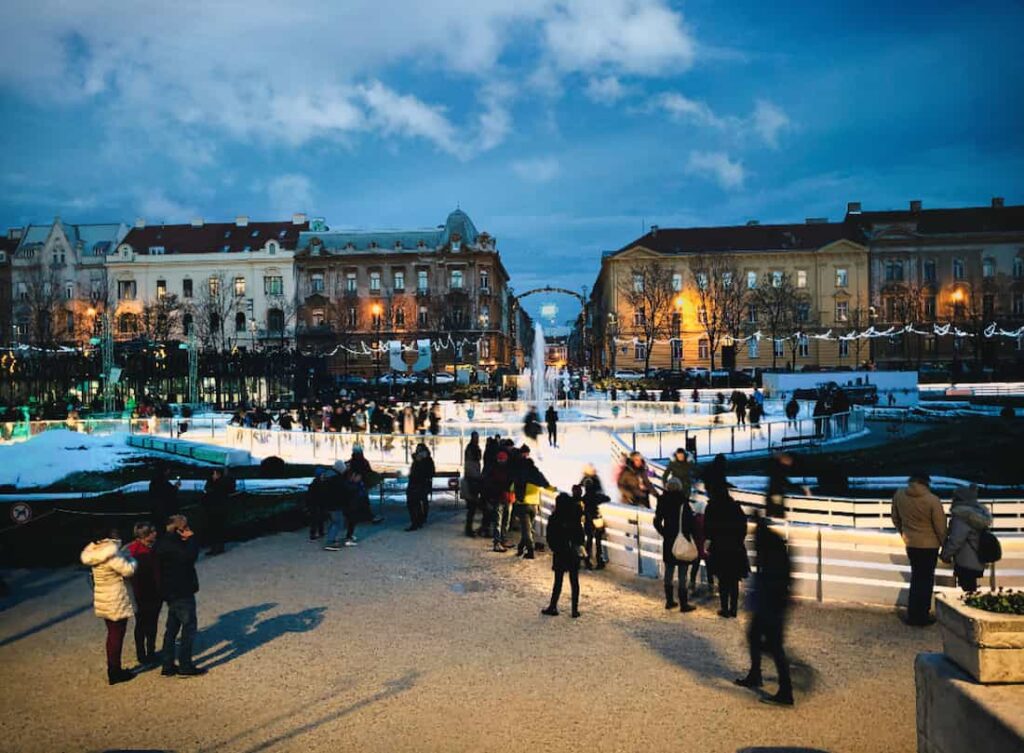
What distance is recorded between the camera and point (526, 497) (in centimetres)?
1232

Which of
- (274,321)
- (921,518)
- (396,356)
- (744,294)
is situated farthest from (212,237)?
(921,518)

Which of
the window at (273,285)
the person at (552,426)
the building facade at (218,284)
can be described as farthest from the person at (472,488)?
the window at (273,285)

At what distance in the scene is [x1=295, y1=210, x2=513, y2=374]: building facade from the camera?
3287 inches

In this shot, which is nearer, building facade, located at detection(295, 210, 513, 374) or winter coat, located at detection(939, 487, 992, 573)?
winter coat, located at detection(939, 487, 992, 573)

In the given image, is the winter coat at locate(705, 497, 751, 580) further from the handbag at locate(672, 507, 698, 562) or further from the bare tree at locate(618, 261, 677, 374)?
the bare tree at locate(618, 261, 677, 374)

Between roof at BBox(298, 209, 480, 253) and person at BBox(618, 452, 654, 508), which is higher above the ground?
roof at BBox(298, 209, 480, 253)

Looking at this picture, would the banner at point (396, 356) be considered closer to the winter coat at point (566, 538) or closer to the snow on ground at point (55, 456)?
the snow on ground at point (55, 456)

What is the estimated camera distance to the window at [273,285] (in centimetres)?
8575

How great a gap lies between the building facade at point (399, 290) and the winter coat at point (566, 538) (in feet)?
242

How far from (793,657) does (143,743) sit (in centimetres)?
602

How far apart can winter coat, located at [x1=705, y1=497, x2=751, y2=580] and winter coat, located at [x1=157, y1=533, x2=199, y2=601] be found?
5488mm

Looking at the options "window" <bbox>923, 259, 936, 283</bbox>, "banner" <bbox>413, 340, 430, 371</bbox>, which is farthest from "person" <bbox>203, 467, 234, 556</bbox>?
"window" <bbox>923, 259, 936, 283</bbox>

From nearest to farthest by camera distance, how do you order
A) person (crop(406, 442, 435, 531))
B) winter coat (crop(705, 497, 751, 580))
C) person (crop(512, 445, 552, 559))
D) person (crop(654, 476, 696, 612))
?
1. winter coat (crop(705, 497, 751, 580))
2. person (crop(654, 476, 696, 612))
3. person (crop(512, 445, 552, 559))
4. person (crop(406, 442, 435, 531))

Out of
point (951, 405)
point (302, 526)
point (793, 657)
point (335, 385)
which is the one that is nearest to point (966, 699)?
point (793, 657)
